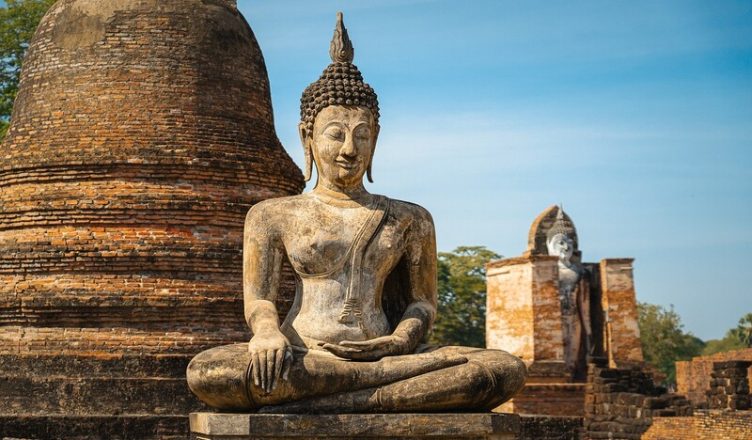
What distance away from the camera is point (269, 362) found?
4961 millimetres

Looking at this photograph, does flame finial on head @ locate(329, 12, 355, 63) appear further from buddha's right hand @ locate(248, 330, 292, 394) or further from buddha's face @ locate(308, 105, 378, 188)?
buddha's right hand @ locate(248, 330, 292, 394)

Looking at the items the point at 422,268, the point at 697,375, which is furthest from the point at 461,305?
the point at 422,268

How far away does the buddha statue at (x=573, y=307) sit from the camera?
22859mm

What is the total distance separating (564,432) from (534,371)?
9004mm

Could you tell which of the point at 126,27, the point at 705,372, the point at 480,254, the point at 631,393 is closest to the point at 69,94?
the point at 126,27

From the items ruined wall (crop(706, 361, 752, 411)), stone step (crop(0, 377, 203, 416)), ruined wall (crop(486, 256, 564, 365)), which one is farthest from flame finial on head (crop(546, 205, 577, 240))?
stone step (crop(0, 377, 203, 416))

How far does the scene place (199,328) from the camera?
1148 cm

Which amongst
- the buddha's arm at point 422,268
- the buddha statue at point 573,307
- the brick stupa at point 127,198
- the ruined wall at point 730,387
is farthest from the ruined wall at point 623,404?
the buddha's arm at point 422,268

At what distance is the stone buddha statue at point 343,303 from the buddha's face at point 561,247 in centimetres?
1808

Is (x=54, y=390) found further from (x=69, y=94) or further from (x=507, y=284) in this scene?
(x=507, y=284)

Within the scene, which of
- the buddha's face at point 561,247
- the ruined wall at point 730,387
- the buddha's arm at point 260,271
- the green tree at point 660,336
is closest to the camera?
the buddha's arm at point 260,271

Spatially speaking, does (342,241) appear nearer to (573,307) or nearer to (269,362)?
(269,362)

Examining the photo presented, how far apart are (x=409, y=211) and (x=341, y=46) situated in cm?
100

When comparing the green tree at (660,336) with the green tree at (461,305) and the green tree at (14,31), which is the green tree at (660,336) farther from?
the green tree at (14,31)
